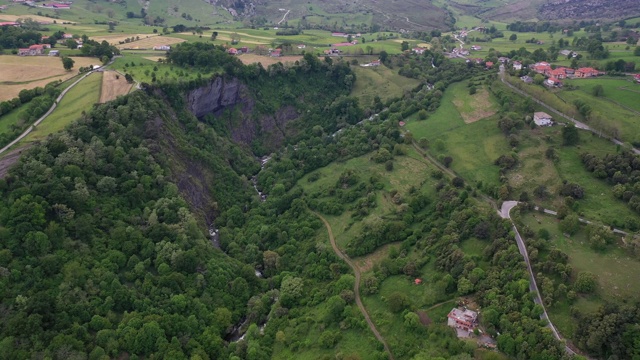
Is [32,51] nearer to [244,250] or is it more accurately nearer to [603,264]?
[244,250]

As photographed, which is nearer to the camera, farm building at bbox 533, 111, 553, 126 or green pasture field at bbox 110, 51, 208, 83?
farm building at bbox 533, 111, 553, 126

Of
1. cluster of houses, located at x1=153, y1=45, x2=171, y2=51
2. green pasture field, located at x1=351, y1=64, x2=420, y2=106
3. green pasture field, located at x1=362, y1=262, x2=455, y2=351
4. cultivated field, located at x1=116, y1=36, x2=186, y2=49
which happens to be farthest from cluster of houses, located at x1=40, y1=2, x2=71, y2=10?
green pasture field, located at x1=362, y1=262, x2=455, y2=351

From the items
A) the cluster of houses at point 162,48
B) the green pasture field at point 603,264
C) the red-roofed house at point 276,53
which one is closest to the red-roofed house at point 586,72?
the green pasture field at point 603,264

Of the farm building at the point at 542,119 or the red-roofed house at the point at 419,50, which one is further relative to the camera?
the red-roofed house at the point at 419,50

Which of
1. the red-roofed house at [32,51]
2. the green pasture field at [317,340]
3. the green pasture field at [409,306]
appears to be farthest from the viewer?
the red-roofed house at [32,51]

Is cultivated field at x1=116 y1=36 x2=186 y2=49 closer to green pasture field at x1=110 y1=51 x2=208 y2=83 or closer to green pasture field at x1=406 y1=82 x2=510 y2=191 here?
green pasture field at x1=110 y1=51 x2=208 y2=83

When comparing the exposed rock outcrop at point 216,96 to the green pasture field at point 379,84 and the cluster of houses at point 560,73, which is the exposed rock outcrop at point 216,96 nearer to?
the green pasture field at point 379,84

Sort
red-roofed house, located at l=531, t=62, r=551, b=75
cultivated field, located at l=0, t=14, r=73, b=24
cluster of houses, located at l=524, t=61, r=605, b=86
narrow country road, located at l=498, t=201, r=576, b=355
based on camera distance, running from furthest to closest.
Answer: cultivated field, located at l=0, t=14, r=73, b=24 → red-roofed house, located at l=531, t=62, r=551, b=75 → cluster of houses, located at l=524, t=61, r=605, b=86 → narrow country road, located at l=498, t=201, r=576, b=355

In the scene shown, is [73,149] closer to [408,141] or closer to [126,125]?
[126,125]
